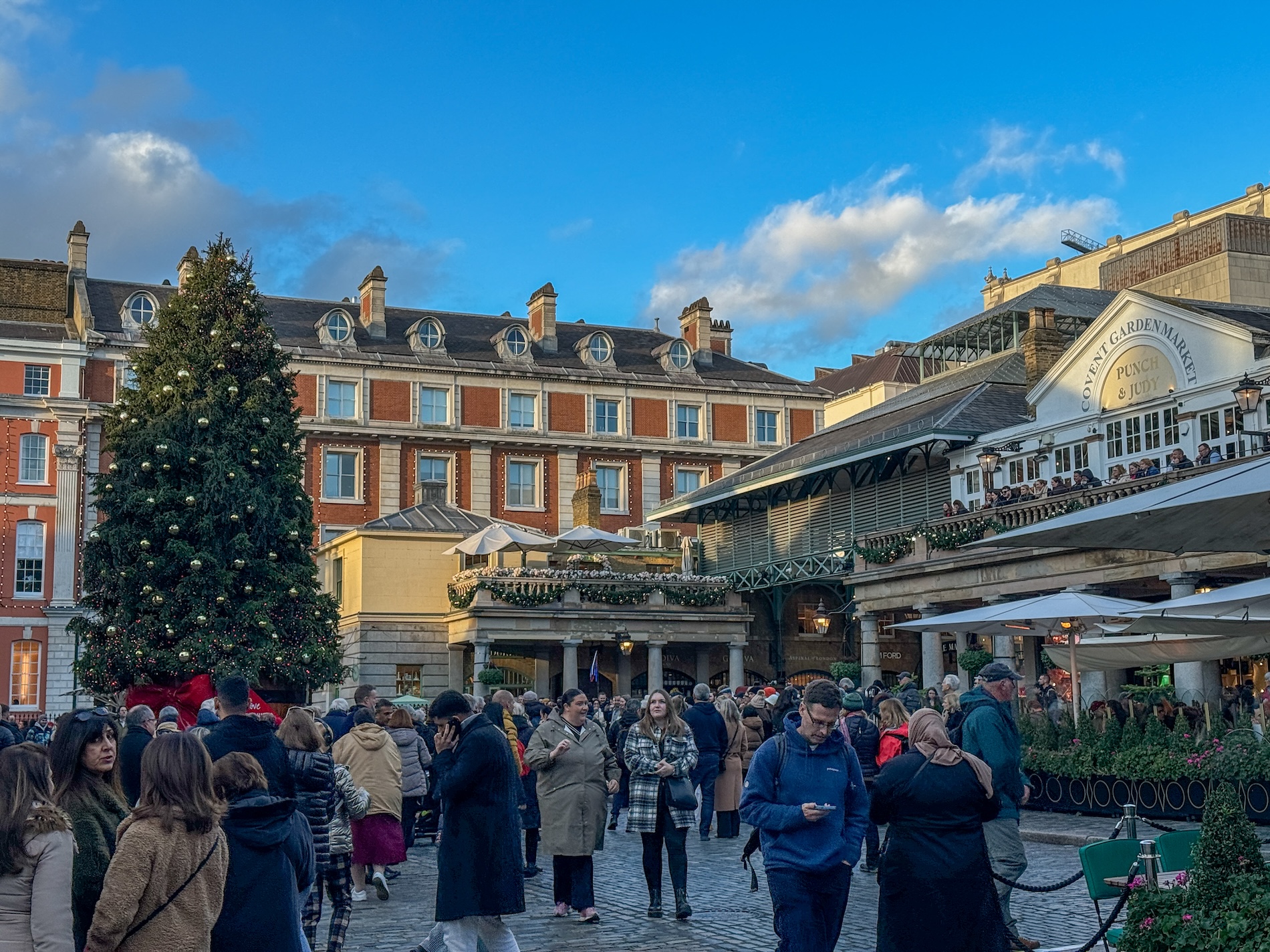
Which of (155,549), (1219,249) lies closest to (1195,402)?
(1219,249)

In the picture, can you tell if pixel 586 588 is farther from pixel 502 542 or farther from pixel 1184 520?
pixel 1184 520

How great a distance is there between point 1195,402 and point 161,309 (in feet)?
67.7

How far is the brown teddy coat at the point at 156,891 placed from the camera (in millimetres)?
5574

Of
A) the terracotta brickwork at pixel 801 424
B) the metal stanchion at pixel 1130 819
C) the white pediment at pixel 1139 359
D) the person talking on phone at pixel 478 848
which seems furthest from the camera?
the terracotta brickwork at pixel 801 424

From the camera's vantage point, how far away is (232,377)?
1179 inches

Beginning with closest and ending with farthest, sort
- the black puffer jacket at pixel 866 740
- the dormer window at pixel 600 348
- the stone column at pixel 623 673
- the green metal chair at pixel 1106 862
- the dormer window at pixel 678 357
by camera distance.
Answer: the green metal chair at pixel 1106 862
the black puffer jacket at pixel 866 740
the stone column at pixel 623 673
the dormer window at pixel 600 348
the dormer window at pixel 678 357

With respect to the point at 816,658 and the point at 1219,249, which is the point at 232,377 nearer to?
the point at 816,658

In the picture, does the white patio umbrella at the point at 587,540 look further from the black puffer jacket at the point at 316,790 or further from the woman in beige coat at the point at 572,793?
the black puffer jacket at the point at 316,790

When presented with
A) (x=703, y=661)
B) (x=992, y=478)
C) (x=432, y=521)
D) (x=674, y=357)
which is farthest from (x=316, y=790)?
(x=674, y=357)

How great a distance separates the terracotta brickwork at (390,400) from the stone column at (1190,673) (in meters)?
35.3

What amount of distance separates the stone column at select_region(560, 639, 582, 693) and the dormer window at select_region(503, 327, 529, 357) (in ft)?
69.7

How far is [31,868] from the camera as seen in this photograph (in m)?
5.39

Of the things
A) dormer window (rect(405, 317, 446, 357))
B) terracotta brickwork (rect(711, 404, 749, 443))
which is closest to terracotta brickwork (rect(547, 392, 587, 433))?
dormer window (rect(405, 317, 446, 357))

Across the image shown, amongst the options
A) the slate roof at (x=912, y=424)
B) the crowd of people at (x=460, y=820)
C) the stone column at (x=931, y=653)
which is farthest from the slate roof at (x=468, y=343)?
the crowd of people at (x=460, y=820)
